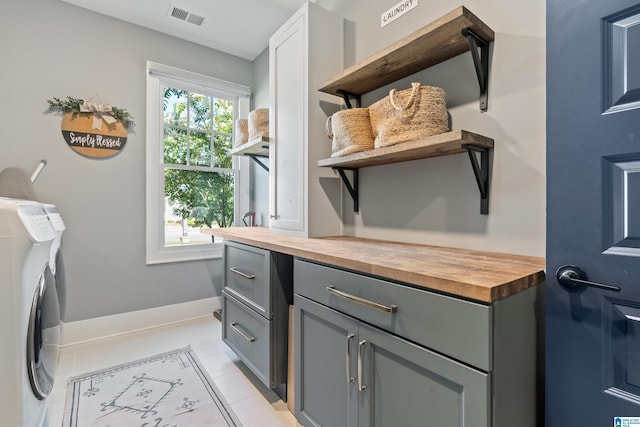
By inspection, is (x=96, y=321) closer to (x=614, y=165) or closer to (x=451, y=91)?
(x=451, y=91)

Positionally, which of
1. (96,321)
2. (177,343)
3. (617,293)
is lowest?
(177,343)

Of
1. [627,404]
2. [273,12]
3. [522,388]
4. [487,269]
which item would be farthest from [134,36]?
[627,404]

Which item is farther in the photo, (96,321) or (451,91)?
(96,321)

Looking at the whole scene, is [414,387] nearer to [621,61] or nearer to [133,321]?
[621,61]

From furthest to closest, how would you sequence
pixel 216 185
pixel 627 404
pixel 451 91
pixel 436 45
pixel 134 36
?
pixel 216 185, pixel 134 36, pixel 451 91, pixel 436 45, pixel 627 404

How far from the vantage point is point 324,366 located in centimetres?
A: 128

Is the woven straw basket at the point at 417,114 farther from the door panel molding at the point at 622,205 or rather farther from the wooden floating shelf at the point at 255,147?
the wooden floating shelf at the point at 255,147

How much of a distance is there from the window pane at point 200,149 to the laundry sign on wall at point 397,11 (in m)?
2.10

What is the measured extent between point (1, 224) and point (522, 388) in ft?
5.45

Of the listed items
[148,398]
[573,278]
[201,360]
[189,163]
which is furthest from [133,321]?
[573,278]

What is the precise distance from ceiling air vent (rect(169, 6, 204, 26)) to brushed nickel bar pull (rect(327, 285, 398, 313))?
2694 millimetres

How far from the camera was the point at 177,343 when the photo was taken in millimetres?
2471

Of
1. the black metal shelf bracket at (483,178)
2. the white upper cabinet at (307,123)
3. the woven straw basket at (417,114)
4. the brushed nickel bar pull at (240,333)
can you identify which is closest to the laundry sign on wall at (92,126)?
the white upper cabinet at (307,123)

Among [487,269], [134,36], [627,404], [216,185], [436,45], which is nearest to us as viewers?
[627,404]
